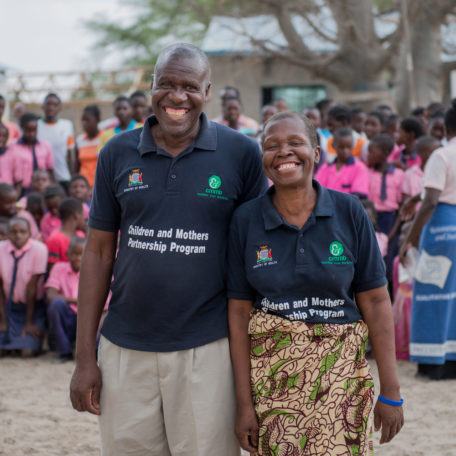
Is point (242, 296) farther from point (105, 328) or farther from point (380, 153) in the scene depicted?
point (380, 153)

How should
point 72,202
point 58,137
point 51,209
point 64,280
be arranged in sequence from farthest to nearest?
point 58,137, point 51,209, point 72,202, point 64,280

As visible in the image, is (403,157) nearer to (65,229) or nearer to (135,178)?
(65,229)

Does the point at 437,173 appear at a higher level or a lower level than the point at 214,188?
higher

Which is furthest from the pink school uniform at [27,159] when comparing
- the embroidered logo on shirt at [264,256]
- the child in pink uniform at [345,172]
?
the embroidered logo on shirt at [264,256]

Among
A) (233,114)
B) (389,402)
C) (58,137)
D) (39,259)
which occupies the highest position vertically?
(233,114)

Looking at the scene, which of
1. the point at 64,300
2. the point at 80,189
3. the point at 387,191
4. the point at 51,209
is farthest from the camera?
the point at 80,189

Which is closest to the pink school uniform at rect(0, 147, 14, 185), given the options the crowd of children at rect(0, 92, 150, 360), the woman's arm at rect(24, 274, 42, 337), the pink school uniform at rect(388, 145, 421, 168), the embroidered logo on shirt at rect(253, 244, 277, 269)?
the crowd of children at rect(0, 92, 150, 360)

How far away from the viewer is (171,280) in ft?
9.15

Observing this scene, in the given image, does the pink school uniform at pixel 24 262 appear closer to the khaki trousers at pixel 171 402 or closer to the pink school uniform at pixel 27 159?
the pink school uniform at pixel 27 159

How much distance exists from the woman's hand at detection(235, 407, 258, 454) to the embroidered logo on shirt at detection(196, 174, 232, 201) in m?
0.70

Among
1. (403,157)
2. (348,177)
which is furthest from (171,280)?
Result: (403,157)

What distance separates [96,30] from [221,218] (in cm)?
3465

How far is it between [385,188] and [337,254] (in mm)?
5054

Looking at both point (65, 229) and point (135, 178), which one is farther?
point (65, 229)
